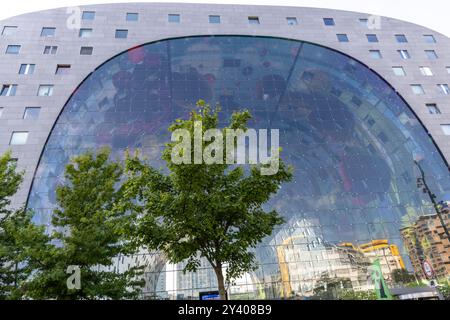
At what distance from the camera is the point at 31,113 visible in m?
24.0

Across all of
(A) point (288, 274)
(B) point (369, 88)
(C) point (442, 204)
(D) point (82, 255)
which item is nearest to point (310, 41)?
(B) point (369, 88)

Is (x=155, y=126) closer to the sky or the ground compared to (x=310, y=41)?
closer to the ground

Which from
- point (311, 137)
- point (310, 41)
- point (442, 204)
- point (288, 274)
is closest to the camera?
point (288, 274)

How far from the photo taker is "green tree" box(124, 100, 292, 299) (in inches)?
408

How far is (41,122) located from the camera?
2369 centimetres

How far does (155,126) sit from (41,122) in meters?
8.88

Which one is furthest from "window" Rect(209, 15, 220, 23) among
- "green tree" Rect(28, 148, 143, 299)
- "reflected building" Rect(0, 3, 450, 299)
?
"green tree" Rect(28, 148, 143, 299)

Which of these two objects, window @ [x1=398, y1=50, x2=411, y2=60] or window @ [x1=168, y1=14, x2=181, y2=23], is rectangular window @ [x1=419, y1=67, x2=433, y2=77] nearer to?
window @ [x1=398, y1=50, x2=411, y2=60]

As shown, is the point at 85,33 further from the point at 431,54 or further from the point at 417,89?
the point at 431,54

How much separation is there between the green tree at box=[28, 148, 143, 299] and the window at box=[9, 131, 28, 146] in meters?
12.2

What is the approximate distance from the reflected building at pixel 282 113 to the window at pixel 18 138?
0.49ft

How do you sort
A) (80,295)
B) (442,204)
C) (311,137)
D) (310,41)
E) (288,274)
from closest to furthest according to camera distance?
(80,295), (288,274), (442,204), (311,137), (310,41)

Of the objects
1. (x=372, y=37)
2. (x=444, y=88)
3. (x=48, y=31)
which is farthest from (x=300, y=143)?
(x=48, y=31)

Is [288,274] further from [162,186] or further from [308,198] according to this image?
[162,186]
